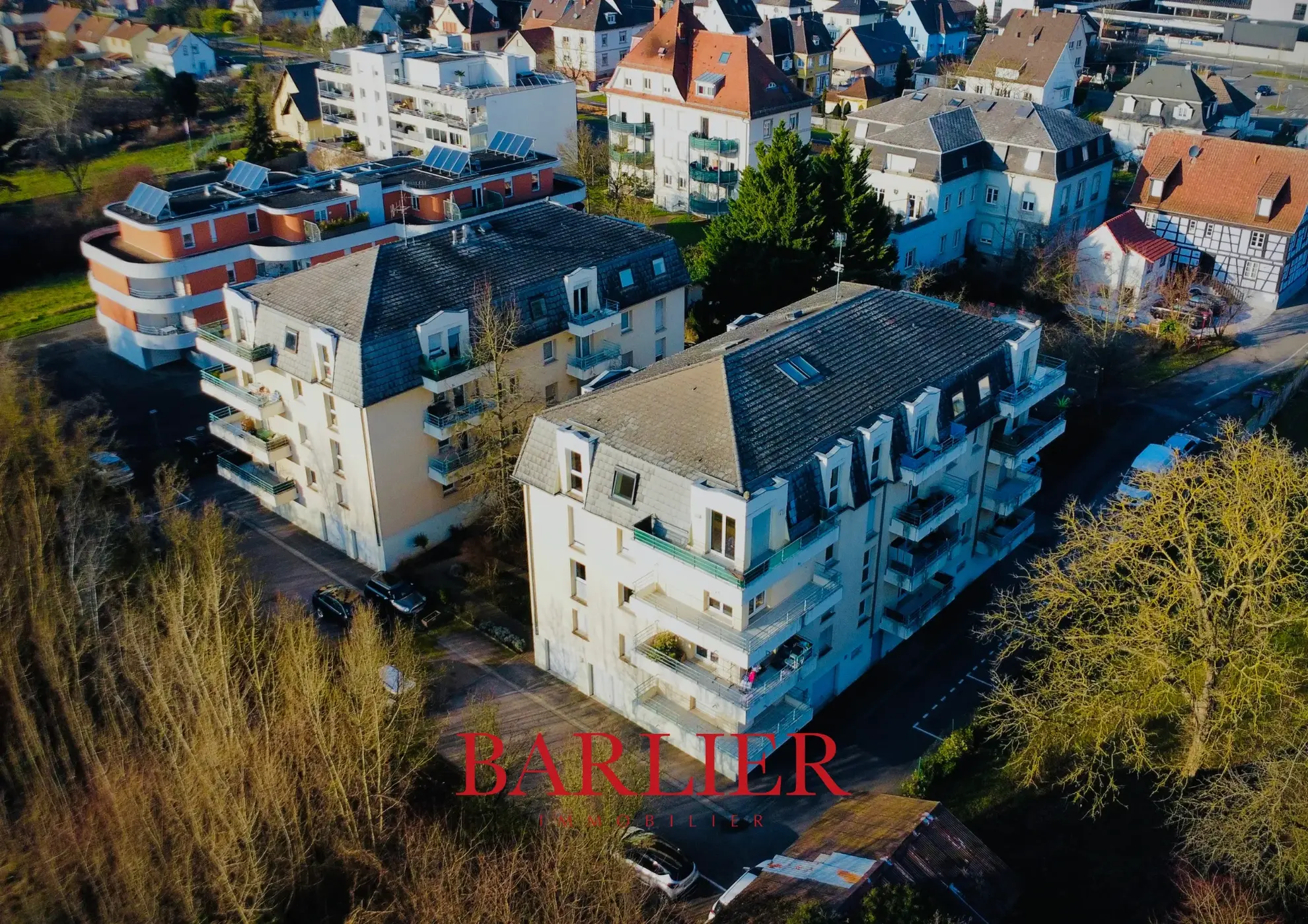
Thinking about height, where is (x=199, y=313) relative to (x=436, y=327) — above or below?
below

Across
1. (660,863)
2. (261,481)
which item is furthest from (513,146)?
(660,863)

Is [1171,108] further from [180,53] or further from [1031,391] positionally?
[180,53]

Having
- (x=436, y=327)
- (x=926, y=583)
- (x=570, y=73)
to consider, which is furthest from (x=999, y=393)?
(x=570, y=73)

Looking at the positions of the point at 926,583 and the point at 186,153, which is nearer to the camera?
the point at 926,583

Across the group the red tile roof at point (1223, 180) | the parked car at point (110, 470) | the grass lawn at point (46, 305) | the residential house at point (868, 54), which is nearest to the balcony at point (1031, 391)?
the red tile roof at point (1223, 180)

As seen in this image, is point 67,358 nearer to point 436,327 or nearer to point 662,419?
point 436,327

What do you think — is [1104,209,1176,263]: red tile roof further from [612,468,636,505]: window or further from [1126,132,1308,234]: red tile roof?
[612,468,636,505]: window
